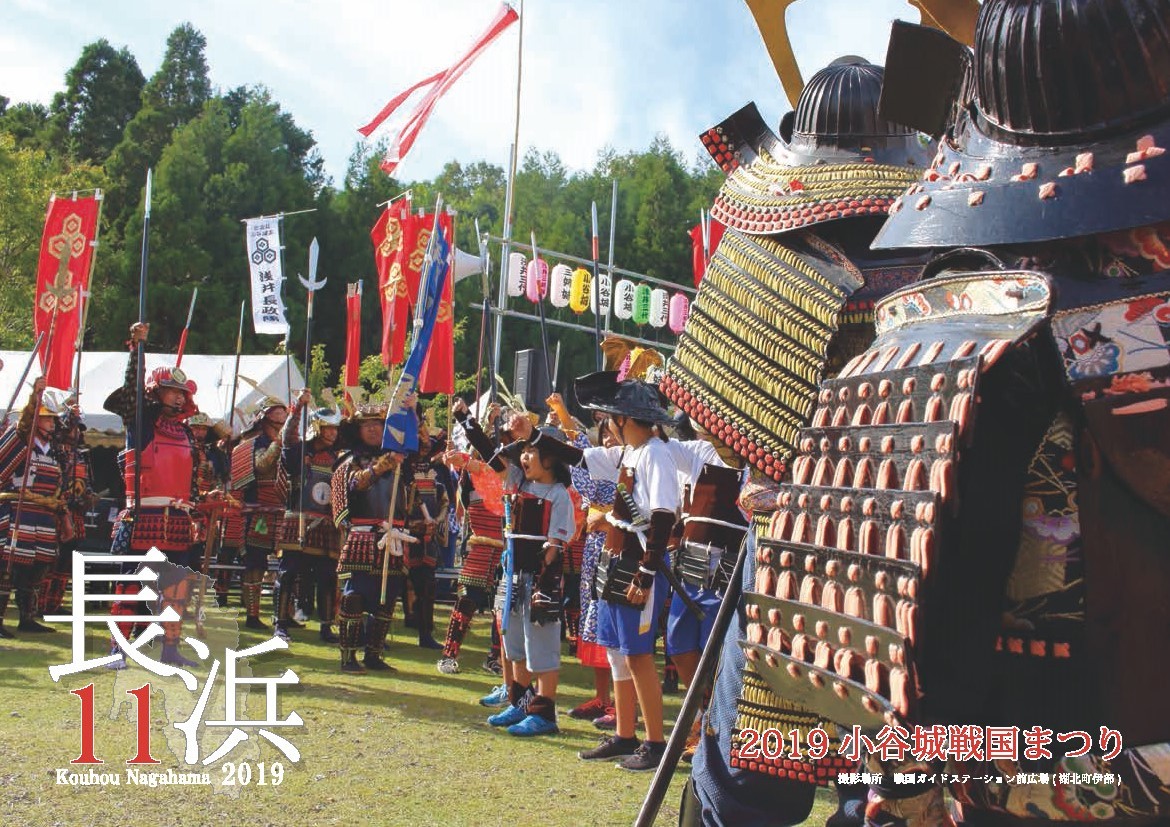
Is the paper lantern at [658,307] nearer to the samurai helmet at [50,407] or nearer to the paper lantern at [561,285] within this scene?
the paper lantern at [561,285]

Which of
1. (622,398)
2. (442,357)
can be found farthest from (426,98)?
(622,398)

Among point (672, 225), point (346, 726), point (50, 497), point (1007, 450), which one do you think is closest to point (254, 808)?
point (346, 726)

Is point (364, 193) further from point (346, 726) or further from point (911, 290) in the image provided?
point (911, 290)

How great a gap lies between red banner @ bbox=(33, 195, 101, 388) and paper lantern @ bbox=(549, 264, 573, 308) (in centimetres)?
1672

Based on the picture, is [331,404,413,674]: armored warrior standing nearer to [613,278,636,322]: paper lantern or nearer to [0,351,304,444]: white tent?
[0,351,304,444]: white tent

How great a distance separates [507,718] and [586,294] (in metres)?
20.4

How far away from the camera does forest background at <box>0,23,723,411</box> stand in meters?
29.9

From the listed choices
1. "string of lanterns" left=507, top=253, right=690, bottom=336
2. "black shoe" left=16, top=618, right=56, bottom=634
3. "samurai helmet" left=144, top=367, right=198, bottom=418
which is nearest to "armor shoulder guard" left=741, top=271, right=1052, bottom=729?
"samurai helmet" left=144, top=367, right=198, bottom=418

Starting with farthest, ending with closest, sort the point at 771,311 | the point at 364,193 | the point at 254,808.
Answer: the point at 364,193
the point at 254,808
the point at 771,311

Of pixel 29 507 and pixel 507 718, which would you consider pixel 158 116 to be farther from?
pixel 507 718

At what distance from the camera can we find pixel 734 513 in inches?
279

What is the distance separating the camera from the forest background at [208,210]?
98.2 feet

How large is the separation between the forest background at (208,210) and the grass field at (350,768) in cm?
1896

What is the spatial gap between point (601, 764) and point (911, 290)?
5.05 m
